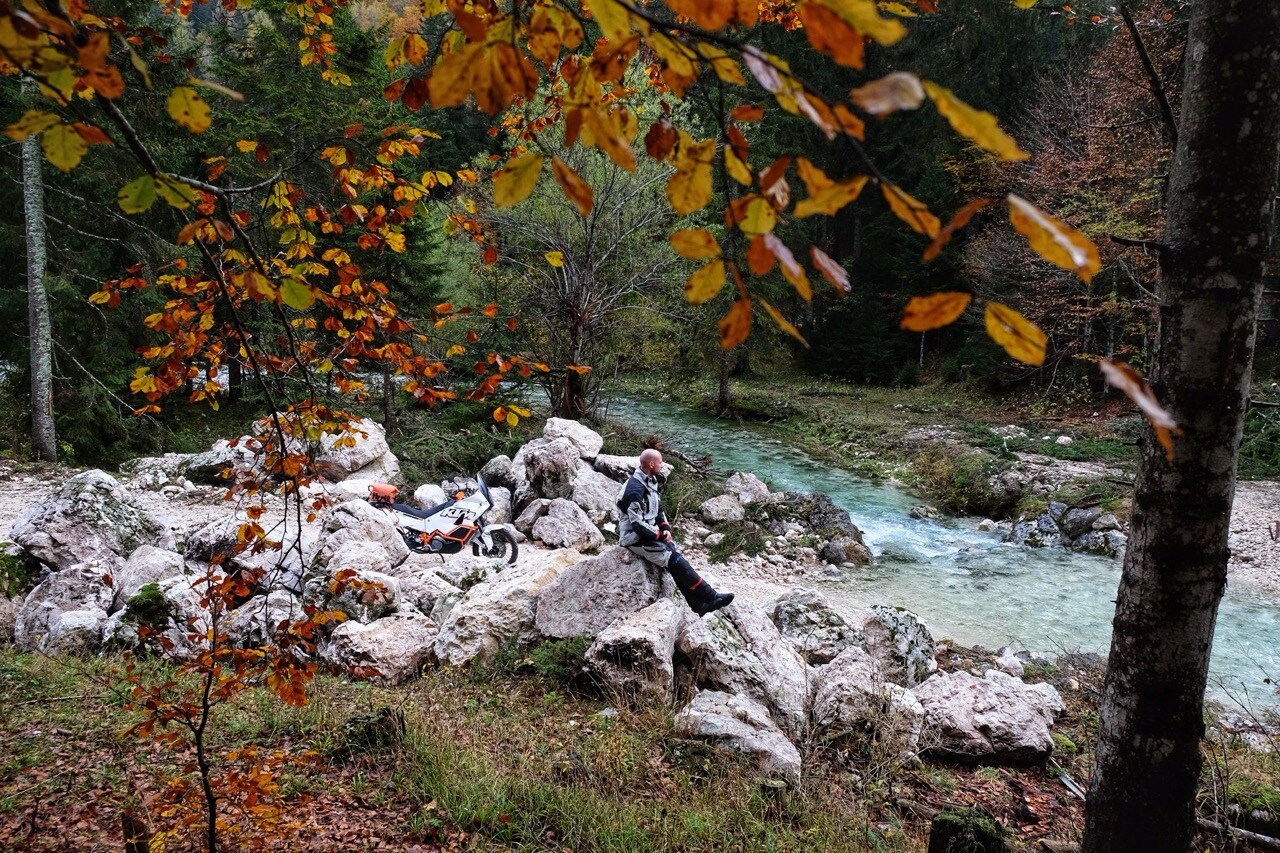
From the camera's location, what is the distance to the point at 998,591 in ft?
32.5

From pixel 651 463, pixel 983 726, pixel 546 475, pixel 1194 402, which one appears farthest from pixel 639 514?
pixel 546 475

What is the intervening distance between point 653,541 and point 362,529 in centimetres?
423

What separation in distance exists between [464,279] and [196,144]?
21.3ft

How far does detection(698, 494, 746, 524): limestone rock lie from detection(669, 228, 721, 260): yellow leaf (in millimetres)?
11361

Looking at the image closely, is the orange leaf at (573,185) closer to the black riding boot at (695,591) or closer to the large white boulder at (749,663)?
the large white boulder at (749,663)

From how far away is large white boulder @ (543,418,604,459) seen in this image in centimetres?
1295

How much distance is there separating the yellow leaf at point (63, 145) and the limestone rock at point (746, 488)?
12.3m

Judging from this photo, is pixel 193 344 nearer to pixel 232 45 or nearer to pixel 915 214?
pixel 915 214

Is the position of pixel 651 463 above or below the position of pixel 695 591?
above

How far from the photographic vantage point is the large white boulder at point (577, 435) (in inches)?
510

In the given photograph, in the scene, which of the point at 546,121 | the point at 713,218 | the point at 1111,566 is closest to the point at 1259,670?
the point at 1111,566

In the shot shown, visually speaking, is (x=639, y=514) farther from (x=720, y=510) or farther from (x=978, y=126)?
(x=720, y=510)

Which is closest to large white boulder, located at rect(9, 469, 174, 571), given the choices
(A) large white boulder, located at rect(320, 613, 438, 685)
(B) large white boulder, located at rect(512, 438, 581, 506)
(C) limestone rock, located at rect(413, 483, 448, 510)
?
(C) limestone rock, located at rect(413, 483, 448, 510)

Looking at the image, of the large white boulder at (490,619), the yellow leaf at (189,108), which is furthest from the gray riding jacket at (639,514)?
the yellow leaf at (189,108)
